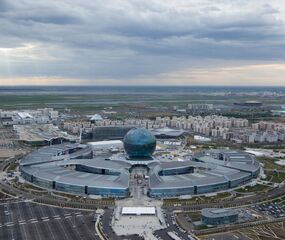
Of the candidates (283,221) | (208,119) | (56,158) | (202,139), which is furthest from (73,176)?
(208,119)

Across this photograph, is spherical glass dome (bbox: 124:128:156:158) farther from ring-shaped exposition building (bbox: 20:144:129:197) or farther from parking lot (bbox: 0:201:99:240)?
parking lot (bbox: 0:201:99:240)

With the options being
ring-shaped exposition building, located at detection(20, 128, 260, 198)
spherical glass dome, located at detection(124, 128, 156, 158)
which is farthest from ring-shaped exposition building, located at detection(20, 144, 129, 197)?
spherical glass dome, located at detection(124, 128, 156, 158)

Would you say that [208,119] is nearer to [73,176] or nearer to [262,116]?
[262,116]

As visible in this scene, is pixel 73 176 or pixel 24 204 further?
pixel 73 176

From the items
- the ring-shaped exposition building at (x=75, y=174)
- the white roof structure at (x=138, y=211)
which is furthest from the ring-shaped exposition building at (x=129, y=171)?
the white roof structure at (x=138, y=211)

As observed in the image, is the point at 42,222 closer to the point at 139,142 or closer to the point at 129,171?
the point at 129,171

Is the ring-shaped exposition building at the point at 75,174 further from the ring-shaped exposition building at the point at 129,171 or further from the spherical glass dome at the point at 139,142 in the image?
the spherical glass dome at the point at 139,142

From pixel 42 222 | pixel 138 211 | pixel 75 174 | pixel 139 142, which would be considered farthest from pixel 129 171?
pixel 42 222
